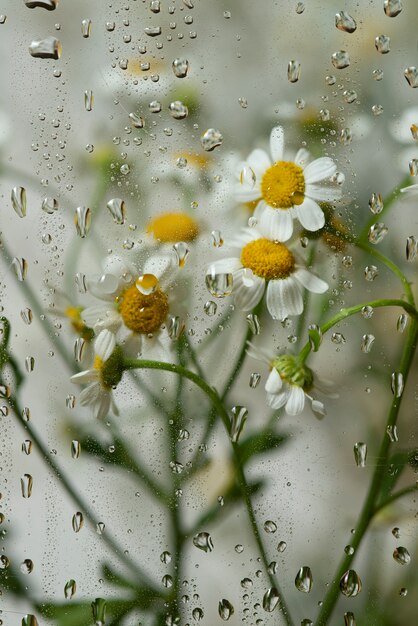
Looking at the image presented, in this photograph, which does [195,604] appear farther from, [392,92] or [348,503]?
[392,92]

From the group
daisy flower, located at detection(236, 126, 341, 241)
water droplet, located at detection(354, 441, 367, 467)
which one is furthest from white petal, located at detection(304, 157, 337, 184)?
water droplet, located at detection(354, 441, 367, 467)

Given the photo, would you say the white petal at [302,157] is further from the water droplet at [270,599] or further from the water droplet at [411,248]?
the water droplet at [270,599]

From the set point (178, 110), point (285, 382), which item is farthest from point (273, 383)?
point (178, 110)

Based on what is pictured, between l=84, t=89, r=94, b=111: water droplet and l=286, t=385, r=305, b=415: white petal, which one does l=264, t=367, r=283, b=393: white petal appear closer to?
l=286, t=385, r=305, b=415: white petal

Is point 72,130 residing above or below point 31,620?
above

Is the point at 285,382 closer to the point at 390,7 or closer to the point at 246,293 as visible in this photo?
the point at 246,293

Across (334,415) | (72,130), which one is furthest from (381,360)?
(72,130)
